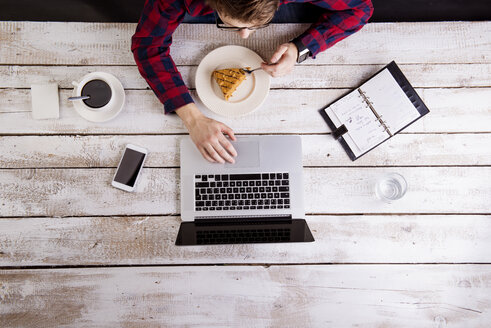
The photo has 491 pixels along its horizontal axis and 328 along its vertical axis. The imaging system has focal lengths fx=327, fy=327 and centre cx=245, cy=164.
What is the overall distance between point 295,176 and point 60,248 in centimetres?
83

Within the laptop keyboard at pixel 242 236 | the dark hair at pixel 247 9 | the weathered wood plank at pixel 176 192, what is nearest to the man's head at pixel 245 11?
the dark hair at pixel 247 9

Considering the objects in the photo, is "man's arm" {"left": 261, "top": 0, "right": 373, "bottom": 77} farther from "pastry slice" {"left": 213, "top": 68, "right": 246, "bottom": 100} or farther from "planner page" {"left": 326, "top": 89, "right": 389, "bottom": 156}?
"planner page" {"left": 326, "top": 89, "right": 389, "bottom": 156}

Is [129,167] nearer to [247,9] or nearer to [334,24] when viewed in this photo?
[247,9]

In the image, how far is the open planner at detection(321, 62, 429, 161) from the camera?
1143 millimetres

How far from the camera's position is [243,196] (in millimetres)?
1091

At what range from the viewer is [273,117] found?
1164 millimetres

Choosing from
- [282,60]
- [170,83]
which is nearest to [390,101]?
[282,60]

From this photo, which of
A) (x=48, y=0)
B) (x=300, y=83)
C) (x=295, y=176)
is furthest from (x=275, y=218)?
(x=48, y=0)

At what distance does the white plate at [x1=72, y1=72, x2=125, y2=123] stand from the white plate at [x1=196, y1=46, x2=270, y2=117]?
27 centimetres

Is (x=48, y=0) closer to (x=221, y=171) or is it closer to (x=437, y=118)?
(x=221, y=171)

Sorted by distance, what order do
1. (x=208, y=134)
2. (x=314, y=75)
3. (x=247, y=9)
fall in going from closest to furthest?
(x=247, y=9) → (x=208, y=134) → (x=314, y=75)

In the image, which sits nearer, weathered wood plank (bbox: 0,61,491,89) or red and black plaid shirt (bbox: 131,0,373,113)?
red and black plaid shirt (bbox: 131,0,373,113)

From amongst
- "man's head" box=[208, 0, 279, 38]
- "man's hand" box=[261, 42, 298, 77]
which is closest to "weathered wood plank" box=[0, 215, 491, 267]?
"man's hand" box=[261, 42, 298, 77]

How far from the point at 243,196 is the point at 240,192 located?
17mm
